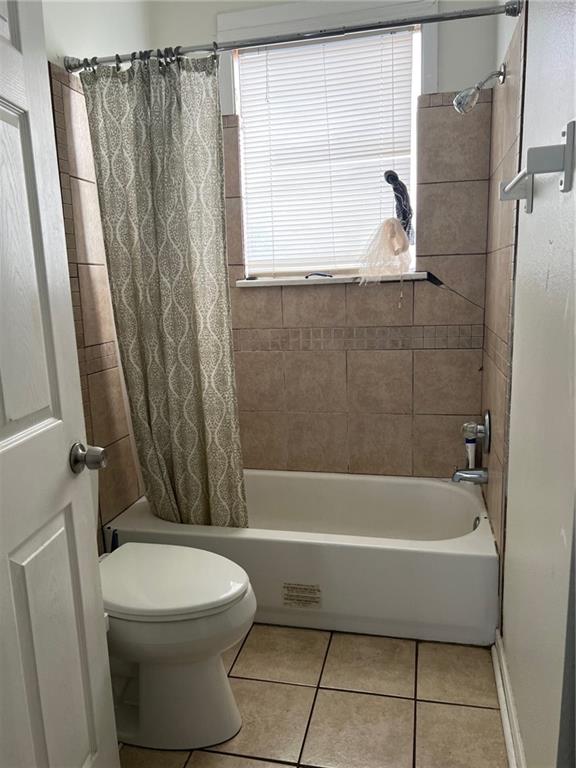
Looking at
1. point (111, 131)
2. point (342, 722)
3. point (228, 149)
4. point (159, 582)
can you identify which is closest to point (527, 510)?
point (342, 722)

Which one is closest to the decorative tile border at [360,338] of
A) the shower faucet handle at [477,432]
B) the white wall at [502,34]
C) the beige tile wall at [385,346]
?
the beige tile wall at [385,346]

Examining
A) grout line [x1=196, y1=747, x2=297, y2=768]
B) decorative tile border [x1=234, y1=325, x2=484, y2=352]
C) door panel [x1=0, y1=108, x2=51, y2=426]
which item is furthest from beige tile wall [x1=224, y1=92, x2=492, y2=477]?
door panel [x1=0, y1=108, x2=51, y2=426]

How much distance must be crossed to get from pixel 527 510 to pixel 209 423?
1.12 meters

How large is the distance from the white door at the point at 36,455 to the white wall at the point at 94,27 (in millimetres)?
1079

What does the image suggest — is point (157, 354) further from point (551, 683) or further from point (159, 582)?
point (551, 683)

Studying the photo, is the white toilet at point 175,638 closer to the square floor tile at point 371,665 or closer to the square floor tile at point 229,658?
the square floor tile at point 229,658

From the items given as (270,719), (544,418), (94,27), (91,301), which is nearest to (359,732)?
(270,719)

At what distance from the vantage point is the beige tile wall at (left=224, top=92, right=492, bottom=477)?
2441mm

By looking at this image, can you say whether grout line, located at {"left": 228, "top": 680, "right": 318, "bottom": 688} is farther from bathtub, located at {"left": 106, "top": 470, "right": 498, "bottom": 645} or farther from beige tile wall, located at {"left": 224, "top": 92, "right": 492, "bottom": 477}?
beige tile wall, located at {"left": 224, "top": 92, "right": 492, "bottom": 477}

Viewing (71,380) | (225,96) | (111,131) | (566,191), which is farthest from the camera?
(225,96)

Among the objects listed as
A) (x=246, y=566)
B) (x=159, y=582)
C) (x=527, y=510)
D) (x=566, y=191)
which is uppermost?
(x=566, y=191)

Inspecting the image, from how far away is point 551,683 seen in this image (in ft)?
3.54

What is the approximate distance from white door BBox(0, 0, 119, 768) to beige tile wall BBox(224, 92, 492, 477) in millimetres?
1534

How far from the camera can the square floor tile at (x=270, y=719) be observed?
1.61m
